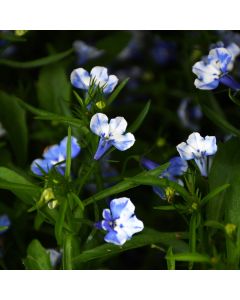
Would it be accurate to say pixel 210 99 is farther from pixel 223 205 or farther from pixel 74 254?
pixel 74 254

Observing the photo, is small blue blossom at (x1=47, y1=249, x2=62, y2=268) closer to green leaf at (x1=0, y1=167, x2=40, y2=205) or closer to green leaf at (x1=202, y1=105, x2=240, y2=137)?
green leaf at (x1=0, y1=167, x2=40, y2=205)

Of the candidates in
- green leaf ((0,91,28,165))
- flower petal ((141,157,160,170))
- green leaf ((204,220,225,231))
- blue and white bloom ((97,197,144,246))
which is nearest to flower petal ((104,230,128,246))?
blue and white bloom ((97,197,144,246))

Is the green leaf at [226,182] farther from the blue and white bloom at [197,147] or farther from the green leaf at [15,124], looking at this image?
the green leaf at [15,124]

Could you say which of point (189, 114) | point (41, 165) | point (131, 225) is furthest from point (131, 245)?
point (189, 114)

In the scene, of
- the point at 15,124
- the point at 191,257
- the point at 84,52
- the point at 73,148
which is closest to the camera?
the point at 191,257

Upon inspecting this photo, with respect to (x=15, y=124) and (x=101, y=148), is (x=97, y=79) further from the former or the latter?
(x=15, y=124)

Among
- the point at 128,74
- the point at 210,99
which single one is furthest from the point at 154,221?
the point at 128,74
